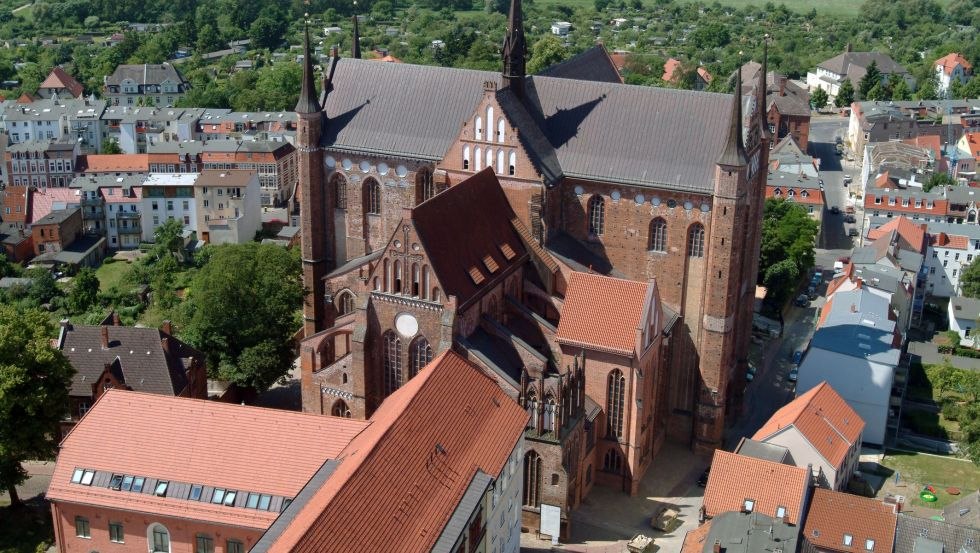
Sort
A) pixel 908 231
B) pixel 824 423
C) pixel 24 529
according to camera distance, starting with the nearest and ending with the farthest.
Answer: pixel 24 529 → pixel 824 423 → pixel 908 231

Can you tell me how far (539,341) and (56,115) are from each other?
395 feet

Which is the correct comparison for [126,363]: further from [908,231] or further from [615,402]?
[908,231]

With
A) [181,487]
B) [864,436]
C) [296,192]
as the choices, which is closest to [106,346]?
[181,487]

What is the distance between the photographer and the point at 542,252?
247 feet

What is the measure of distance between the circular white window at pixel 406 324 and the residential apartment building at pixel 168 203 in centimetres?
7355

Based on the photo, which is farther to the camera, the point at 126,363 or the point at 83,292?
the point at 83,292

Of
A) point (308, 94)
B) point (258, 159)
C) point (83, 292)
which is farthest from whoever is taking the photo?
point (258, 159)

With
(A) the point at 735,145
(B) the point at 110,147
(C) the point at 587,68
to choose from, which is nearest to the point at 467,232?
(A) the point at 735,145

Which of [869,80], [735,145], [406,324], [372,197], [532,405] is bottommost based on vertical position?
[532,405]

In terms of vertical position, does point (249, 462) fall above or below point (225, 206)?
above

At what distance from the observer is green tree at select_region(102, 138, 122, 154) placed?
163125 millimetres

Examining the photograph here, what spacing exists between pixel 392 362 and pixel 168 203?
243 feet

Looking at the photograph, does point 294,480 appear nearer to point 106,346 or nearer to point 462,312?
point 462,312

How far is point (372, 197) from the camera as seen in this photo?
273 ft
